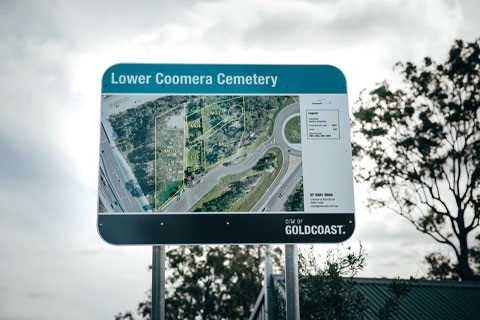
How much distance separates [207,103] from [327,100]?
4.73 ft

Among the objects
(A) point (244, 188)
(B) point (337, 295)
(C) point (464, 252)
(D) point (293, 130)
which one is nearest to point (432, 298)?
(C) point (464, 252)

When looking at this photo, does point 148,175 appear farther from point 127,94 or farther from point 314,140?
point 314,140

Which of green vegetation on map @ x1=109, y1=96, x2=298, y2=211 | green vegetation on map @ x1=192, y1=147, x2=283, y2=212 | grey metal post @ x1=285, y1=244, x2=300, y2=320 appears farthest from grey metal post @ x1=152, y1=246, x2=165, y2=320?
grey metal post @ x1=285, y1=244, x2=300, y2=320

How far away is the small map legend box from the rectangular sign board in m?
0.01

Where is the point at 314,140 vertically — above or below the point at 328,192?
above

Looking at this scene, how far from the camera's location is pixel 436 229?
3209 centimetres

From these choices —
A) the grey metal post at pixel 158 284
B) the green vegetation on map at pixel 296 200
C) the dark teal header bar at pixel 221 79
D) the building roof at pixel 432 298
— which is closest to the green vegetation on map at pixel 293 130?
the dark teal header bar at pixel 221 79

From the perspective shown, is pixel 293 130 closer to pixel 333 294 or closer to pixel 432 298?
pixel 333 294

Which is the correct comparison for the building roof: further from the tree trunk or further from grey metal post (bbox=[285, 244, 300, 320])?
grey metal post (bbox=[285, 244, 300, 320])

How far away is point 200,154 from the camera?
21.0ft

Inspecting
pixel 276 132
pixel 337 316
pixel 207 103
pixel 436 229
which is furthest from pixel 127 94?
pixel 436 229

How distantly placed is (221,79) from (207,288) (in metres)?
39.3

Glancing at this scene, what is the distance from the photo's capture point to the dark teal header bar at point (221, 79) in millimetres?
6496

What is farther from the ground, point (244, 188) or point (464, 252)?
point (464, 252)
